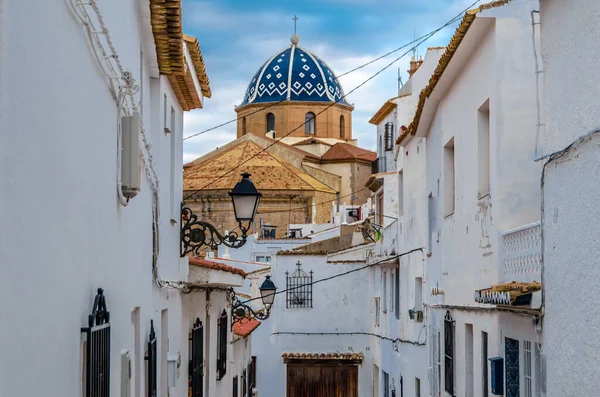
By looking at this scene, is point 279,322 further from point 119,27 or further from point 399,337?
point 119,27

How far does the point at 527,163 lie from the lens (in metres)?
9.49

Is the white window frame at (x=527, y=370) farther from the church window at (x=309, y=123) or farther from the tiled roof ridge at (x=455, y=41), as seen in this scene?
the church window at (x=309, y=123)

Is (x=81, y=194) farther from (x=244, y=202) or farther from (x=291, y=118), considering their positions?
(x=291, y=118)

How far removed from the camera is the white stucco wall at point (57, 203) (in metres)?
3.37

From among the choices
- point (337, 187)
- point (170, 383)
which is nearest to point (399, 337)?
point (170, 383)

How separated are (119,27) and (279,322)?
25.2m

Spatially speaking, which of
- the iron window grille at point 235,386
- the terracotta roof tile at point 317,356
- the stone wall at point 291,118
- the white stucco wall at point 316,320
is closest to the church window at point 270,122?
the stone wall at point 291,118

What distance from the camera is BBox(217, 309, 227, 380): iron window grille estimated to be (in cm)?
1527

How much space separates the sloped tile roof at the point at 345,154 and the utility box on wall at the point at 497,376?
51353 mm

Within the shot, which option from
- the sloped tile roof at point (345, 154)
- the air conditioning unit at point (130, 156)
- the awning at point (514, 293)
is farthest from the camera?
the sloped tile roof at point (345, 154)

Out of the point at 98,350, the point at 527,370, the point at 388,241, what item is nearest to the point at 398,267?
the point at 388,241

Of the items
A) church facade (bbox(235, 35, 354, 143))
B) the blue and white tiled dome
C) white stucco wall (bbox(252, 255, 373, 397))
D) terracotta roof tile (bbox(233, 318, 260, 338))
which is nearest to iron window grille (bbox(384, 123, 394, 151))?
white stucco wall (bbox(252, 255, 373, 397))

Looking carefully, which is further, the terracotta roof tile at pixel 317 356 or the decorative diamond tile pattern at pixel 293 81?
the decorative diamond tile pattern at pixel 293 81

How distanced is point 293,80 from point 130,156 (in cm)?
5700
